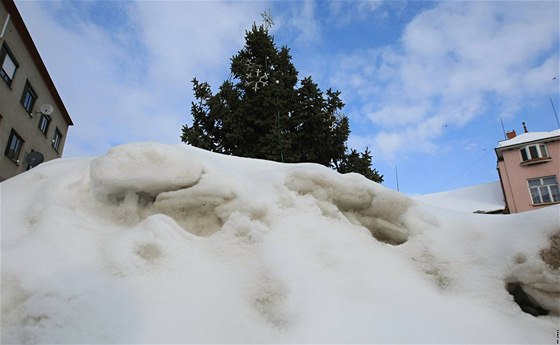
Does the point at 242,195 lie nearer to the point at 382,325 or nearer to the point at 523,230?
the point at 382,325

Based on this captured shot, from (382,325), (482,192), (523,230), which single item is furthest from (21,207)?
(482,192)

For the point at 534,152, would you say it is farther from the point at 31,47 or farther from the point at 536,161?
the point at 31,47

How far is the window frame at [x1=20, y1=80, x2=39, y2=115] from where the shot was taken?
49.3 feet

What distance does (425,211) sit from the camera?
8.02ft

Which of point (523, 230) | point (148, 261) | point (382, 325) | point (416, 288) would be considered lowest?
point (382, 325)

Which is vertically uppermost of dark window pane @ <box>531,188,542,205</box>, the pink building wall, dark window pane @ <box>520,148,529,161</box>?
dark window pane @ <box>520,148,529,161</box>

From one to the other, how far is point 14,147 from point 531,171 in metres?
27.5

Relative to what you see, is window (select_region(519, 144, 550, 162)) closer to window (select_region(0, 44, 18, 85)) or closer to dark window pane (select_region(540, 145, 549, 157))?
dark window pane (select_region(540, 145, 549, 157))

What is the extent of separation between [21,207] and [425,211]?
2.87 m

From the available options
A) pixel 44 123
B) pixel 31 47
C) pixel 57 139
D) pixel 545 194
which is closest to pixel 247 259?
pixel 31 47

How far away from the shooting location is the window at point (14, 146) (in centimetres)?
1393

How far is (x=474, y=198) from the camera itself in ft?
70.7

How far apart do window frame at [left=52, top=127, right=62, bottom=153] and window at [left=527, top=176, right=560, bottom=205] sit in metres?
28.9

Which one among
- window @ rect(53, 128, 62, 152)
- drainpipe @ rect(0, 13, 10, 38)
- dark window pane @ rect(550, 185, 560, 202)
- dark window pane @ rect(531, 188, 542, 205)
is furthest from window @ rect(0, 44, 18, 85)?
dark window pane @ rect(550, 185, 560, 202)
